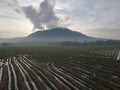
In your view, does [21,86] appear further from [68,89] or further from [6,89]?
[68,89]

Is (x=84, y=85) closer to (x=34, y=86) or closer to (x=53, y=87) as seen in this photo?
(x=53, y=87)

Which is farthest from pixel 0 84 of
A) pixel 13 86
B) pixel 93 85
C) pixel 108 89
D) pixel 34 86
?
pixel 108 89

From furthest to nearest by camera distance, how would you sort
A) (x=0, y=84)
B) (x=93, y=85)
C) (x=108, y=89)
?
(x=0, y=84) < (x=93, y=85) < (x=108, y=89)

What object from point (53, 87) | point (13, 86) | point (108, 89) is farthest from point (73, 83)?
point (13, 86)

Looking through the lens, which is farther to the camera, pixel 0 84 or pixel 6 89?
pixel 0 84

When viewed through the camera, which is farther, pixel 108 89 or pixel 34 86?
pixel 34 86

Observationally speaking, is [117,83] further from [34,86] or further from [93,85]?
[34,86]

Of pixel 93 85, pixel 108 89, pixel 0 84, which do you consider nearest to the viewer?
pixel 108 89
